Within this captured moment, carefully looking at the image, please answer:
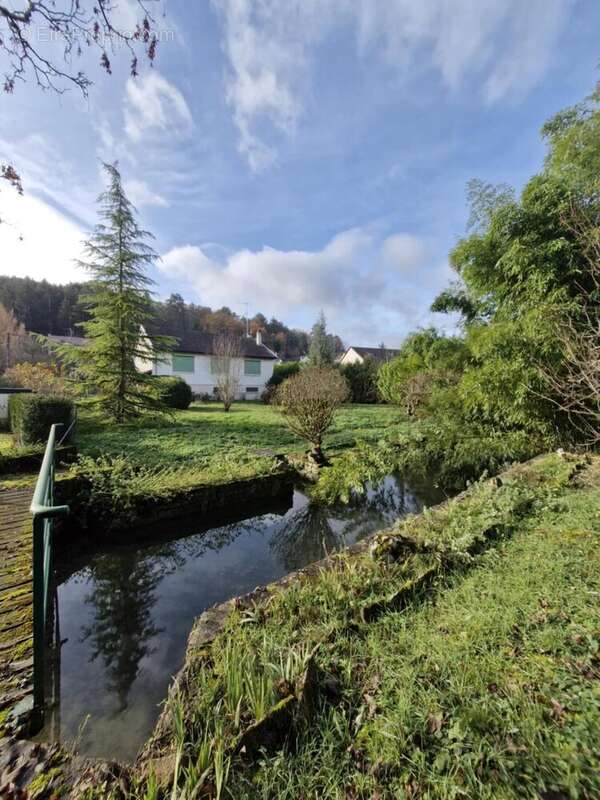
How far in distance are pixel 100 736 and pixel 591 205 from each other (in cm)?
929

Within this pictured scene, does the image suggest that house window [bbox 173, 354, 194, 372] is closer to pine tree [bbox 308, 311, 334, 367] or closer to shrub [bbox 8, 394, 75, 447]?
pine tree [bbox 308, 311, 334, 367]

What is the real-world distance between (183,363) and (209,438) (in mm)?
14361

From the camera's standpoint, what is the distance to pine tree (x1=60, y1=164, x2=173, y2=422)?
38.2 feet

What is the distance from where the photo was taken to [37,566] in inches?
67.5

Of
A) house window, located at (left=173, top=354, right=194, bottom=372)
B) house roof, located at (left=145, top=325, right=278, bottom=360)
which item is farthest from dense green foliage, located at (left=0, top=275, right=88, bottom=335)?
house window, located at (left=173, top=354, right=194, bottom=372)

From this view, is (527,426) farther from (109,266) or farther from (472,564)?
(109,266)

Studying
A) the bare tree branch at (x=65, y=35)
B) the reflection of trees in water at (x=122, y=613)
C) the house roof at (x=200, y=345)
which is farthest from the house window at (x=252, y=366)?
the bare tree branch at (x=65, y=35)

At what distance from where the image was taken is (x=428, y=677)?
1852 mm

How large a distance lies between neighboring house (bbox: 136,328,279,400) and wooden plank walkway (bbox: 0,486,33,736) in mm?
16959

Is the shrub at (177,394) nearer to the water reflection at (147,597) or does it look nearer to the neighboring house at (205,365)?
the neighboring house at (205,365)

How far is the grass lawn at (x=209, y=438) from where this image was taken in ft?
24.6

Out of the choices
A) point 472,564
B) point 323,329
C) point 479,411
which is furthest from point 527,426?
point 323,329

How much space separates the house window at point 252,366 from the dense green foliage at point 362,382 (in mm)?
6957

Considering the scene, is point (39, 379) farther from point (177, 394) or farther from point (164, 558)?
point (164, 558)
